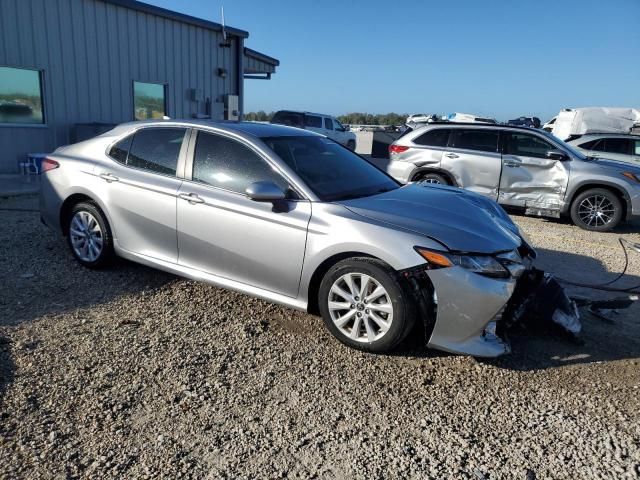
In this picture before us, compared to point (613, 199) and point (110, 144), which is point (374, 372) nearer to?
point (110, 144)

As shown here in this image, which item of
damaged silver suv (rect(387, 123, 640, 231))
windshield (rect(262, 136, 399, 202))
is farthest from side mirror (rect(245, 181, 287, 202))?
damaged silver suv (rect(387, 123, 640, 231))

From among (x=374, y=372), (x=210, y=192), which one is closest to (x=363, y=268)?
(x=374, y=372)

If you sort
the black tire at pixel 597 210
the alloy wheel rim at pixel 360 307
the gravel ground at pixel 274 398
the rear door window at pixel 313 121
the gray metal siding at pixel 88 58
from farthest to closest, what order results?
1. the rear door window at pixel 313 121
2. the gray metal siding at pixel 88 58
3. the black tire at pixel 597 210
4. the alloy wheel rim at pixel 360 307
5. the gravel ground at pixel 274 398

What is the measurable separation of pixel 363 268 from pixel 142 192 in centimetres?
220

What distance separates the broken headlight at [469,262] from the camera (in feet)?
10.6

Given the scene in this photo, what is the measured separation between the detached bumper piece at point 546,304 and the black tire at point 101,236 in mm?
3637

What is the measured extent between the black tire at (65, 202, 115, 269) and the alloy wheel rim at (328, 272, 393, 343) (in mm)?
2426

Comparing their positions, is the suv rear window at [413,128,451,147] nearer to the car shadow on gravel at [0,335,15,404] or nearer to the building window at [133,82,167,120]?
the car shadow on gravel at [0,335,15,404]

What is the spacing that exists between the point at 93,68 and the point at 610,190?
38.1ft

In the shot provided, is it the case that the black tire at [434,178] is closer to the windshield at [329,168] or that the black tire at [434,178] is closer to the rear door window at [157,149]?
the windshield at [329,168]

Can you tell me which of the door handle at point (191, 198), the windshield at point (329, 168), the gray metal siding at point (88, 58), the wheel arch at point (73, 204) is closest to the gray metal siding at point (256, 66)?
the gray metal siding at point (88, 58)

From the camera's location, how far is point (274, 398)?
9.86 feet

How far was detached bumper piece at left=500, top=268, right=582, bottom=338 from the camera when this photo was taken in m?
3.73

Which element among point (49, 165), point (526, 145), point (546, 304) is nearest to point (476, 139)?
point (526, 145)
